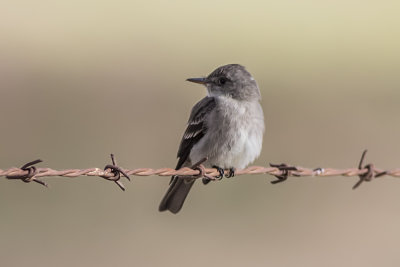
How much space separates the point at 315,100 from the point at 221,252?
5.65 meters

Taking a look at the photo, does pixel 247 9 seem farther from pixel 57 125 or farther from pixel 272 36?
pixel 57 125

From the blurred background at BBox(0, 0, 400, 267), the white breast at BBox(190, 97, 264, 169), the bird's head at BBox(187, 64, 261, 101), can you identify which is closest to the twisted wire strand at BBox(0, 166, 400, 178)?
the white breast at BBox(190, 97, 264, 169)

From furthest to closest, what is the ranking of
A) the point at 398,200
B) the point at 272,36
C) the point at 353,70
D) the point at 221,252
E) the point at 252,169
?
the point at 272,36
the point at 353,70
the point at 398,200
the point at 221,252
the point at 252,169

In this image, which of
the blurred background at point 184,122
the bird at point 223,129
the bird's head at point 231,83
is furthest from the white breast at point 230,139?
the blurred background at point 184,122

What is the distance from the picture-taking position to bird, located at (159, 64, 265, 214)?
22.3 ft

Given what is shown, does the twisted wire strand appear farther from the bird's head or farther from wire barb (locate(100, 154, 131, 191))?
the bird's head

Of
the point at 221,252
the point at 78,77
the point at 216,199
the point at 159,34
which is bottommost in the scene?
the point at 221,252

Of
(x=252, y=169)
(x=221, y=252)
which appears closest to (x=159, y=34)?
(x=221, y=252)

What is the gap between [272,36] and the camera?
18.4 metres

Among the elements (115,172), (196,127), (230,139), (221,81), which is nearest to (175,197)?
(196,127)

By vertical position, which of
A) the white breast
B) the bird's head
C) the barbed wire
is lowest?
the barbed wire

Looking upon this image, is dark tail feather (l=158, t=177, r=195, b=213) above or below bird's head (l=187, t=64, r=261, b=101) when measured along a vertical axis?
below

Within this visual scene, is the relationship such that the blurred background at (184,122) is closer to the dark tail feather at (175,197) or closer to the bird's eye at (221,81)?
the dark tail feather at (175,197)

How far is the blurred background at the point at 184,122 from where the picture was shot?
10.1 m
